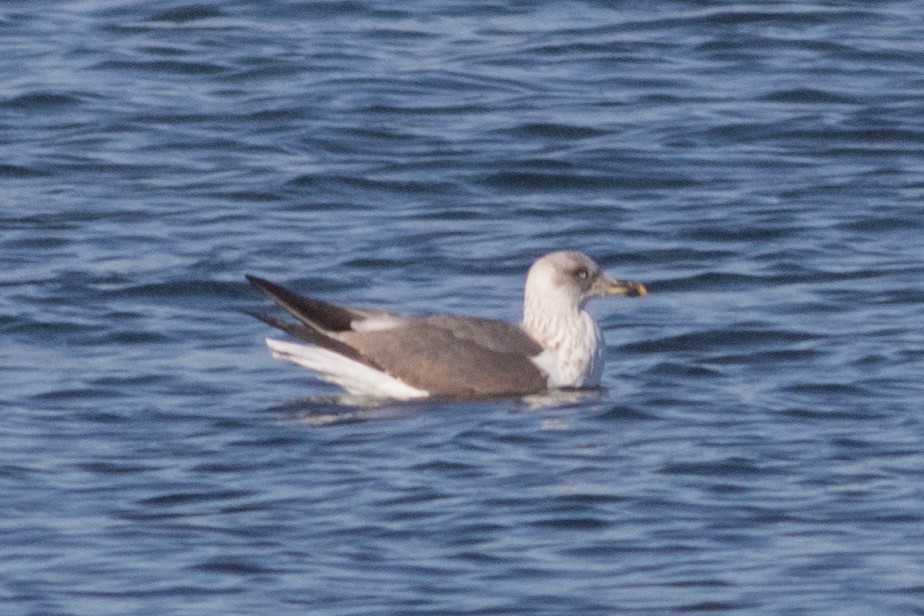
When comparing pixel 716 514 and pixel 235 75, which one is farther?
pixel 235 75

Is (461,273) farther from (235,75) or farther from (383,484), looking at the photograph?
(235,75)

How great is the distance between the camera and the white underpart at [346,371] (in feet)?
41.8

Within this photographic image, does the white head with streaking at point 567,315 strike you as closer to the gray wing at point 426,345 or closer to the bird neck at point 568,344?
the bird neck at point 568,344

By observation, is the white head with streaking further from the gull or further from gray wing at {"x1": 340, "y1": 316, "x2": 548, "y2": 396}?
gray wing at {"x1": 340, "y1": 316, "x2": 548, "y2": 396}

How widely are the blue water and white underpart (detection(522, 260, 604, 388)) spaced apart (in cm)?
31

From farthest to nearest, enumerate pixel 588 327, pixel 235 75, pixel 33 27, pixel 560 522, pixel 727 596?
pixel 33 27 → pixel 235 75 → pixel 588 327 → pixel 560 522 → pixel 727 596

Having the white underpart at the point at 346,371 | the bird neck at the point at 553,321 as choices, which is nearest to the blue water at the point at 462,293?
the white underpart at the point at 346,371

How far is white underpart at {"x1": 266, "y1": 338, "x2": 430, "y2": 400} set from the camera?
12.8 metres

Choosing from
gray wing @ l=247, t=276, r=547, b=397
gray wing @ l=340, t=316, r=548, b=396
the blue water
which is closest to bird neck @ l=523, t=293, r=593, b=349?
gray wing @ l=247, t=276, r=547, b=397

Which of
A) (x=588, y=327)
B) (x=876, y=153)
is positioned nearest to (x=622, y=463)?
(x=588, y=327)

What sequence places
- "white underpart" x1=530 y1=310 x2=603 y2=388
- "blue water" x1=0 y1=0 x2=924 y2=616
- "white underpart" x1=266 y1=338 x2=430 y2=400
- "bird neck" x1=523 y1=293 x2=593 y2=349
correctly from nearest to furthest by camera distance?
"blue water" x1=0 y1=0 x2=924 y2=616 → "white underpart" x1=266 y1=338 x2=430 y2=400 → "white underpart" x1=530 y1=310 x2=603 y2=388 → "bird neck" x1=523 y1=293 x2=593 y2=349

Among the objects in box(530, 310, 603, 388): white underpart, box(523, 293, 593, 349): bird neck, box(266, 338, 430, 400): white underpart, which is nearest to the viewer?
box(266, 338, 430, 400): white underpart

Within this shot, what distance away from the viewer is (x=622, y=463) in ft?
36.9

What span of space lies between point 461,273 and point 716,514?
5298 mm
